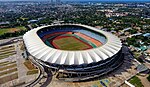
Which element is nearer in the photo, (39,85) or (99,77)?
(39,85)

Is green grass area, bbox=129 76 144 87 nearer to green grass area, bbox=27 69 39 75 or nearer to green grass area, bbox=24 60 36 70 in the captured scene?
green grass area, bbox=27 69 39 75

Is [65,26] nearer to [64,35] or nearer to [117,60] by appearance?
[64,35]

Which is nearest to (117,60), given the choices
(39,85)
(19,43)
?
(39,85)

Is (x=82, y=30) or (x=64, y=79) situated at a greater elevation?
(x=82, y=30)

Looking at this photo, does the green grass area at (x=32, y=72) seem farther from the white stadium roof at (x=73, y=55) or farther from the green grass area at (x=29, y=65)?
the white stadium roof at (x=73, y=55)

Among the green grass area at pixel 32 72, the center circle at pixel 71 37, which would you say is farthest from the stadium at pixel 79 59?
the center circle at pixel 71 37

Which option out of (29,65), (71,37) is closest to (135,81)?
(29,65)

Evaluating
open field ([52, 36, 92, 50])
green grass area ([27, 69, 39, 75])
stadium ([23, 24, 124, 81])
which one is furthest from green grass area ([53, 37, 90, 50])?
green grass area ([27, 69, 39, 75])
